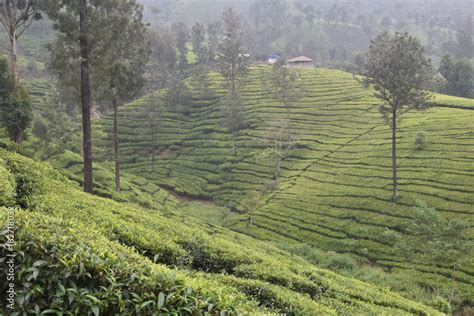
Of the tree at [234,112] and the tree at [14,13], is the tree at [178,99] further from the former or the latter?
the tree at [14,13]

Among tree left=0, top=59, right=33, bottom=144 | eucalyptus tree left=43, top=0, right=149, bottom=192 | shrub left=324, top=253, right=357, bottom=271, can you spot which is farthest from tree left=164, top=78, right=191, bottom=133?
shrub left=324, top=253, right=357, bottom=271

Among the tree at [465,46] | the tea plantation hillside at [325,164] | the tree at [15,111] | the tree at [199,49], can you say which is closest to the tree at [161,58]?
the tree at [199,49]

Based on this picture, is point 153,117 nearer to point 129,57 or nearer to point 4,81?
point 4,81

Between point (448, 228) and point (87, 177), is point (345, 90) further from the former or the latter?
point (87, 177)

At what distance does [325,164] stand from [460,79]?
134 ft

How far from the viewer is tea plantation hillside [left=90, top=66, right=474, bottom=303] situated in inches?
1130

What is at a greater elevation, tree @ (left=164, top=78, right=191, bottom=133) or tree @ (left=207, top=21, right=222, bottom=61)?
tree @ (left=207, top=21, right=222, bottom=61)

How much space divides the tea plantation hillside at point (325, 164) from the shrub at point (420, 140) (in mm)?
394

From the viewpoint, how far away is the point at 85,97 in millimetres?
17062

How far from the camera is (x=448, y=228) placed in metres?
20.2

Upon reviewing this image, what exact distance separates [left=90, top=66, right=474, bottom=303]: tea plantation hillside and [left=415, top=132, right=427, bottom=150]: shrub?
39 cm

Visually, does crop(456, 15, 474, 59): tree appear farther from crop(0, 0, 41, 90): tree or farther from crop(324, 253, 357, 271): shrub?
crop(0, 0, 41, 90): tree

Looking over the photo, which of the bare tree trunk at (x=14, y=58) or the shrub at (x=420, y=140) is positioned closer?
the bare tree trunk at (x=14, y=58)

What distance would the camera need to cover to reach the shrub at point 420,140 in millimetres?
37281
